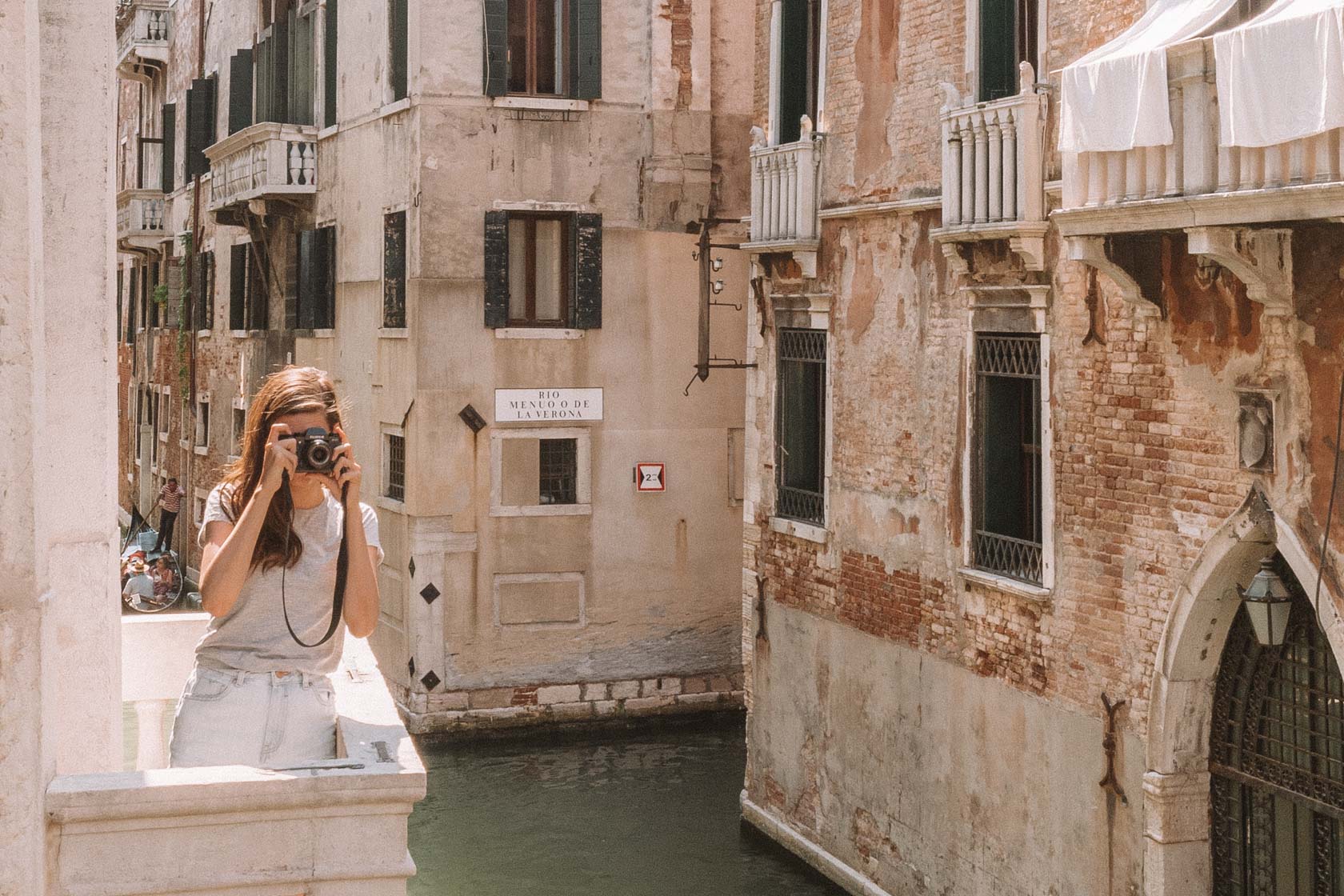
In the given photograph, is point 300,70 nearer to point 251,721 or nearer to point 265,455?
point 265,455

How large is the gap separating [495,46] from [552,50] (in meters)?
0.62

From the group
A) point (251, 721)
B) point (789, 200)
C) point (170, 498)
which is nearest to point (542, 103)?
point (789, 200)

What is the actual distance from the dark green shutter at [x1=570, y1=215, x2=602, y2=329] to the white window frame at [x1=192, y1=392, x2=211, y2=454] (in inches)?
411

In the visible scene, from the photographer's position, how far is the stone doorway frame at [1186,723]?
7828 millimetres

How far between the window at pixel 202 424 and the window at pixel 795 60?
596 inches

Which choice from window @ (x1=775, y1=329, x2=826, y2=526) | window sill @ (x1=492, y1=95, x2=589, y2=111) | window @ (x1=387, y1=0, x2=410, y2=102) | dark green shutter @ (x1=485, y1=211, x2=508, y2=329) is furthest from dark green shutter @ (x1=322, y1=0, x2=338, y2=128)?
window @ (x1=775, y1=329, x2=826, y2=526)

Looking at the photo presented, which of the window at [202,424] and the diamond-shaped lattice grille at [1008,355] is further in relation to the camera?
the window at [202,424]

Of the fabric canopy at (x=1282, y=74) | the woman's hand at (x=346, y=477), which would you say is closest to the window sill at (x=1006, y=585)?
the fabric canopy at (x=1282, y=74)

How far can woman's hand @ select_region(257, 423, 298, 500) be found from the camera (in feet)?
12.8

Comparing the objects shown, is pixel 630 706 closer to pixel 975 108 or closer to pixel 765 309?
pixel 765 309

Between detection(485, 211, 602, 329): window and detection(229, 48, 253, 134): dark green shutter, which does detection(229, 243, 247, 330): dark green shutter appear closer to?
detection(229, 48, 253, 134): dark green shutter

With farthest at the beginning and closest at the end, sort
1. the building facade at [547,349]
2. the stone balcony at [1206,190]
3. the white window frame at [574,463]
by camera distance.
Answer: the white window frame at [574,463], the building facade at [547,349], the stone balcony at [1206,190]

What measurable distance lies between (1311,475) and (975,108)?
3.02 meters

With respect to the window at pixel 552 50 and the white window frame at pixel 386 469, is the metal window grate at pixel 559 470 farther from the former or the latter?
the window at pixel 552 50
